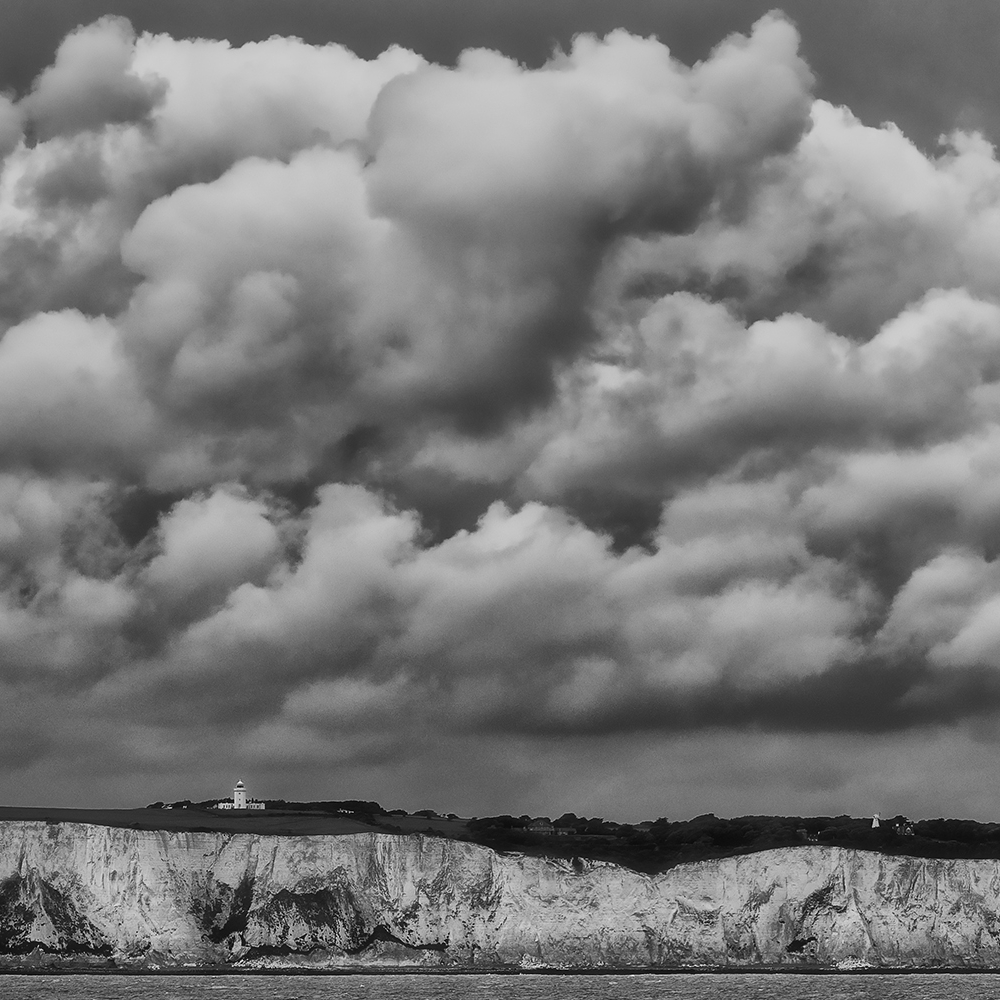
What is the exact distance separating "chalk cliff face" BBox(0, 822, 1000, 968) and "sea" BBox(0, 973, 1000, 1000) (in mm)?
7627

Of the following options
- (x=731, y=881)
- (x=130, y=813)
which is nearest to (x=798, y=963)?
(x=731, y=881)

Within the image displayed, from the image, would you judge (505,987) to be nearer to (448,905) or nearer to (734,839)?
(448,905)

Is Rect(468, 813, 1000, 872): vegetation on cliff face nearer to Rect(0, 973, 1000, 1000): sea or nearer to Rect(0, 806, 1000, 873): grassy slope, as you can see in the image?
Rect(0, 806, 1000, 873): grassy slope

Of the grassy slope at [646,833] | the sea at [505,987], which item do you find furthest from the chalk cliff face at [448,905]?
the sea at [505,987]

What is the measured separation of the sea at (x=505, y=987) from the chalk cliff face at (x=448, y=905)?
763cm

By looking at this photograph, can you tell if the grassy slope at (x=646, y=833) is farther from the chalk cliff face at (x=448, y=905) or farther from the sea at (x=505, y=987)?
the sea at (x=505, y=987)

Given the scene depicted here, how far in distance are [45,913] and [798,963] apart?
2312 inches

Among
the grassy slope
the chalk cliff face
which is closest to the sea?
the chalk cliff face

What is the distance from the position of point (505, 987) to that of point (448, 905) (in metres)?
24.8

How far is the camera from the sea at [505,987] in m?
80.1

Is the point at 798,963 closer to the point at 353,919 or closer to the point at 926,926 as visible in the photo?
the point at 926,926

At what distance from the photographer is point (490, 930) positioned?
11294 cm

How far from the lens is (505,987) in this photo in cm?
8862

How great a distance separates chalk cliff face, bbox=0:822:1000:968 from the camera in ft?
357
